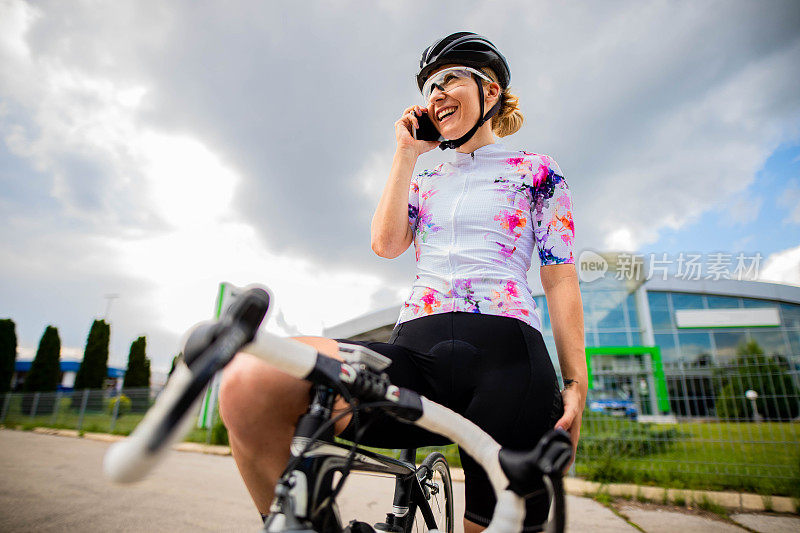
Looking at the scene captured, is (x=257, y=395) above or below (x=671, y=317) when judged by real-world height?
below

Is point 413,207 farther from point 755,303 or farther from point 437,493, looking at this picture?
point 755,303

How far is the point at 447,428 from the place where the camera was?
2.63 feet

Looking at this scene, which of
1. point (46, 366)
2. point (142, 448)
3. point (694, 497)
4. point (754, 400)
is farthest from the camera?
point (46, 366)

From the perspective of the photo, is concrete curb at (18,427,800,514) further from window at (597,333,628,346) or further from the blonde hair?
window at (597,333,628,346)

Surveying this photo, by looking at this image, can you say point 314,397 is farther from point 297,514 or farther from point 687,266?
point 687,266

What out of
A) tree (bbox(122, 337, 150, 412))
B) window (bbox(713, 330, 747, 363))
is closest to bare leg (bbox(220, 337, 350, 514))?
window (bbox(713, 330, 747, 363))

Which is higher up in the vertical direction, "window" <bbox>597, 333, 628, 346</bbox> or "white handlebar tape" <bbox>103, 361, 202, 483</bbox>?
"window" <bbox>597, 333, 628, 346</bbox>

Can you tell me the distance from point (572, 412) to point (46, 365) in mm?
24317

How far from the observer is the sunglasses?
1.43 metres

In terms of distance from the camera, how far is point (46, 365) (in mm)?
19047

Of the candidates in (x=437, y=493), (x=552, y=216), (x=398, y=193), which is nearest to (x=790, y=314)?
(x=437, y=493)

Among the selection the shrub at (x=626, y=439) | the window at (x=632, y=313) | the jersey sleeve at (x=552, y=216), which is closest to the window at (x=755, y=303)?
the window at (x=632, y=313)

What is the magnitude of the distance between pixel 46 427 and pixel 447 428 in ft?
53.8

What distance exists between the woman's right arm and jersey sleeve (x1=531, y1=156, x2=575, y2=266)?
14.7 inches
